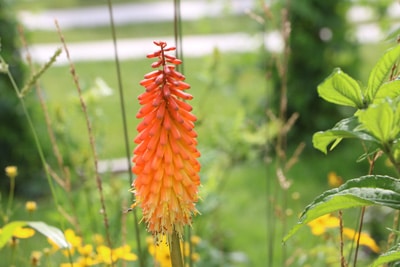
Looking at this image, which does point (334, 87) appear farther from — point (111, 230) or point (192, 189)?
point (111, 230)

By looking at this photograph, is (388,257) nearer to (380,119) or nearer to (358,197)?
(358,197)

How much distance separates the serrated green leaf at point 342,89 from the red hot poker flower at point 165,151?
0.88ft

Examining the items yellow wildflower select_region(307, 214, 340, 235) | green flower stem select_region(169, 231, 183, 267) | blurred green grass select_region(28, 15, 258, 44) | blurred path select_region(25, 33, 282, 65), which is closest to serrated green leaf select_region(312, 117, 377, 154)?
green flower stem select_region(169, 231, 183, 267)

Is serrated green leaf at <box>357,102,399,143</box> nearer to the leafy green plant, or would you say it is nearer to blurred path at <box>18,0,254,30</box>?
the leafy green plant

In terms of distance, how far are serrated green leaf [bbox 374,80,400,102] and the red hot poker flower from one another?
0.35 metres

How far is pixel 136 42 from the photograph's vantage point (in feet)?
37.4

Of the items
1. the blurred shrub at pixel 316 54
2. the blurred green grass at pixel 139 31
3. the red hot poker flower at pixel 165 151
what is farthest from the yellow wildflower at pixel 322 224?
the blurred green grass at pixel 139 31

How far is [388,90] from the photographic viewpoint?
1329mm

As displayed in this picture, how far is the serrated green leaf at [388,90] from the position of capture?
1.32 metres

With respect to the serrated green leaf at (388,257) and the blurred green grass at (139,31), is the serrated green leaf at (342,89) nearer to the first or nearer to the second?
the serrated green leaf at (388,257)

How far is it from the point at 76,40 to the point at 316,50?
6366 mm

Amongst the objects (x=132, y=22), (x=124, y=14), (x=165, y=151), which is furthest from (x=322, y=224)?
(x=124, y=14)

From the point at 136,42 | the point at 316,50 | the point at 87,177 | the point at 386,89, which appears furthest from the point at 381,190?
the point at 136,42

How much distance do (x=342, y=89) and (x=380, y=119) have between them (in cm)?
18
